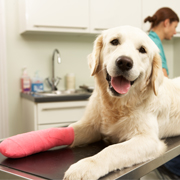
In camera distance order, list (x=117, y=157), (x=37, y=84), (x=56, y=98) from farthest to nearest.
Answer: (x=37, y=84)
(x=56, y=98)
(x=117, y=157)

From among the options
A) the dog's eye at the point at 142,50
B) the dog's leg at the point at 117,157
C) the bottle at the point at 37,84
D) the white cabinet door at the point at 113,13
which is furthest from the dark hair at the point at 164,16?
the dog's leg at the point at 117,157

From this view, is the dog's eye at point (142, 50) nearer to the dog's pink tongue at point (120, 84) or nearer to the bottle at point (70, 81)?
the dog's pink tongue at point (120, 84)

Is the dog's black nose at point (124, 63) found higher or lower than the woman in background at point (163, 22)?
lower

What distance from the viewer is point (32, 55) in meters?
2.93

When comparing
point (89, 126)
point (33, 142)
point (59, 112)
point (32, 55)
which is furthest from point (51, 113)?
point (33, 142)

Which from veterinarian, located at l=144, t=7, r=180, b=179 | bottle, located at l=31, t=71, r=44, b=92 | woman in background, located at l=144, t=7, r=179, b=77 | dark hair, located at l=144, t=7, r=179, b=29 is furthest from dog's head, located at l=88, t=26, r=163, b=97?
bottle, located at l=31, t=71, r=44, b=92

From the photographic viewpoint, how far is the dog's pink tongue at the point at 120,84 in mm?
1053

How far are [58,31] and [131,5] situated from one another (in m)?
0.95

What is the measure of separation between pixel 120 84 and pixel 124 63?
0.36ft

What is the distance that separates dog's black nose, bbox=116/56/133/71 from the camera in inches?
38.9

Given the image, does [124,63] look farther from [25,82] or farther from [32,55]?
[32,55]

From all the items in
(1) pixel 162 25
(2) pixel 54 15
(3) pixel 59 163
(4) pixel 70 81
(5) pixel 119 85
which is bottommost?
(3) pixel 59 163

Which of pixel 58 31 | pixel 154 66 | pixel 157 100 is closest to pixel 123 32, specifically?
pixel 154 66

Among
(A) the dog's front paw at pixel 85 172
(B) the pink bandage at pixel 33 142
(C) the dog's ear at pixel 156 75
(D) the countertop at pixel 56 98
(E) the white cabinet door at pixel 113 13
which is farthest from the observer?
(E) the white cabinet door at pixel 113 13
